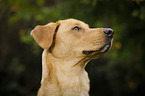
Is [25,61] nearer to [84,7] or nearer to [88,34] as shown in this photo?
[84,7]

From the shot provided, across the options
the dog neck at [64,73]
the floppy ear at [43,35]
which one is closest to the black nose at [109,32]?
the dog neck at [64,73]

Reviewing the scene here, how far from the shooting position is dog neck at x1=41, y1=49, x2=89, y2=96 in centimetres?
173

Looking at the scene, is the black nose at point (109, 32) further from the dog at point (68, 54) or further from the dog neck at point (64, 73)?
the dog neck at point (64, 73)

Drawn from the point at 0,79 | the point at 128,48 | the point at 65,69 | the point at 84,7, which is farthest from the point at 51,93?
the point at 0,79

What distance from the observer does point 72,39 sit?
184 cm

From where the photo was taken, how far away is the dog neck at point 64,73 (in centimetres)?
173

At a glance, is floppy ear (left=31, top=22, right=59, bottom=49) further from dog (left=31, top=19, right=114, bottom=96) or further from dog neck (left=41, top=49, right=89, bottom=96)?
dog neck (left=41, top=49, right=89, bottom=96)

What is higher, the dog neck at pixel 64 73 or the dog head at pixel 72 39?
the dog head at pixel 72 39

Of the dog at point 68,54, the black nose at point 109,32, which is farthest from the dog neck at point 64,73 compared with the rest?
the black nose at point 109,32

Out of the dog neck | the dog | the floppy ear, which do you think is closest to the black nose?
the dog

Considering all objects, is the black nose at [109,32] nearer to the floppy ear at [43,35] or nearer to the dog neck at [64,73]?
the dog neck at [64,73]

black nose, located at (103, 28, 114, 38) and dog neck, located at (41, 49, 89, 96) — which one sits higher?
black nose, located at (103, 28, 114, 38)

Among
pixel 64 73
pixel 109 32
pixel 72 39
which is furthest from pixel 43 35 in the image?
pixel 109 32

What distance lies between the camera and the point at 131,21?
3195mm
